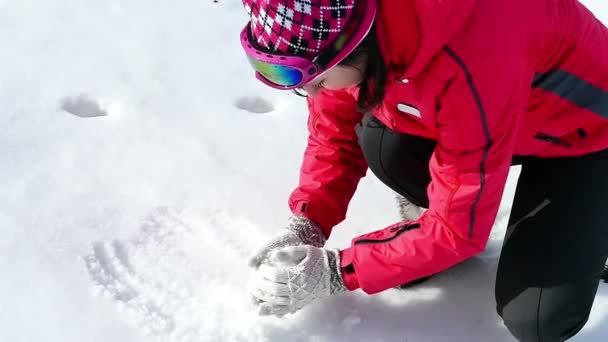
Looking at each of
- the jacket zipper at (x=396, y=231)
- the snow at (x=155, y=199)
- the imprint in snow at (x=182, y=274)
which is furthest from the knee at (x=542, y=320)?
the imprint in snow at (x=182, y=274)

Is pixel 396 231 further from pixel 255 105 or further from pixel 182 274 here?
pixel 255 105

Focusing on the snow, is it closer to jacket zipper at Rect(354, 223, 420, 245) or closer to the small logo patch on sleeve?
jacket zipper at Rect(354, 223, 420, 245)

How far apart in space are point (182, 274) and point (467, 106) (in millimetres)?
836

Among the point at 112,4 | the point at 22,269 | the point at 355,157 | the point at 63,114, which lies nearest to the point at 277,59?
the point at 355,157

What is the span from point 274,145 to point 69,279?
0.80 metres

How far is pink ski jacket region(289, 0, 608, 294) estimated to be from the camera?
96cm

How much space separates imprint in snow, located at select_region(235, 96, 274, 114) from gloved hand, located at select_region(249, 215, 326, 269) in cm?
72

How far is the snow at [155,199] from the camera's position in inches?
51.9

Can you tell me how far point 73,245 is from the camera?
1433 mm

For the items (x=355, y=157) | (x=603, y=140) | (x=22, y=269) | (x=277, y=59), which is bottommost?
(x=22, y=269)

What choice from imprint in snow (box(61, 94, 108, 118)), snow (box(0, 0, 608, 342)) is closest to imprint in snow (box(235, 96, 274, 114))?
snow (box(0, 0, 608, 342))

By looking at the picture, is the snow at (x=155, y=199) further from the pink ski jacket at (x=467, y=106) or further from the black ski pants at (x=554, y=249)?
the pink ski jacket at (x=467, y=106)

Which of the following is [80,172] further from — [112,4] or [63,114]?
[112,4]

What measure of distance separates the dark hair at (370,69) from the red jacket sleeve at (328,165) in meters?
0.37
